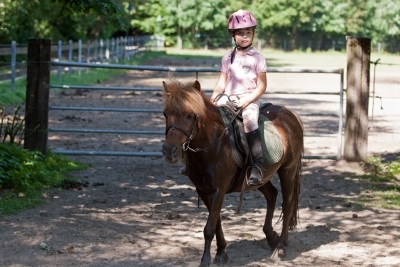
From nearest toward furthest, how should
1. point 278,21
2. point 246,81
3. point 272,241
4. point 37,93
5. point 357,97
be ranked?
point 246,81 < point 272,241 < point 37,93 < point 357,97 < point 278,21

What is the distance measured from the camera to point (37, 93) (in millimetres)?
10961

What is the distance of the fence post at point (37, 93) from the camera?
35.6ft

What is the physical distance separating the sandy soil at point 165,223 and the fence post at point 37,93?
0.75 metres

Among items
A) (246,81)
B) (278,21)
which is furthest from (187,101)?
(278,21)

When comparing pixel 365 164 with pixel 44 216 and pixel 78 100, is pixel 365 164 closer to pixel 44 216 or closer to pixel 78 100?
pixel 44 216

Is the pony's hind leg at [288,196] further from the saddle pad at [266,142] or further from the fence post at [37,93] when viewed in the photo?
the fence post at [37,93]

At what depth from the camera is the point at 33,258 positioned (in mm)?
6508

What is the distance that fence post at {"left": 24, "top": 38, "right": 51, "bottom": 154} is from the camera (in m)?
10.9

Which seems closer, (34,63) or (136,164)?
(34,63)

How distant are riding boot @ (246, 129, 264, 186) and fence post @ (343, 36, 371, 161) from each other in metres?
5.19

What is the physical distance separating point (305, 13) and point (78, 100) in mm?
62156

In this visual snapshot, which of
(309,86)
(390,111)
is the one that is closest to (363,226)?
(390,111)

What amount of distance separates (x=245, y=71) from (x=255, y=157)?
69 centimetres

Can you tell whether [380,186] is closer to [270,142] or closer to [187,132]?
[270,142]
